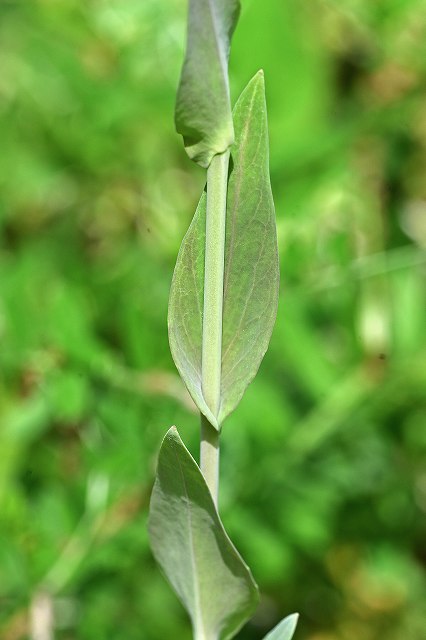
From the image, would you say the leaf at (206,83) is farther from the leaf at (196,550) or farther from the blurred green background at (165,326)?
the blurred green background at (165,326)

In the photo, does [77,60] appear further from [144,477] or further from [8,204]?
[144,477]

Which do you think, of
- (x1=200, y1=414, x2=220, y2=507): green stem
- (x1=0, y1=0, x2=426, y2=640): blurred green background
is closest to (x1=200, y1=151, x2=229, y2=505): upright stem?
(x1=200, y1=414, x2=220, y2=507): green stem

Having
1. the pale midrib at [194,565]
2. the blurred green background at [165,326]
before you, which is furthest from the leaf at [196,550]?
the blurred green background at [165,326]

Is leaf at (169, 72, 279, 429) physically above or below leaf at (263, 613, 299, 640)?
above

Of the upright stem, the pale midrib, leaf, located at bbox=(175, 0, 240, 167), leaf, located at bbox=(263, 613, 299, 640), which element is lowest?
leaf, located at bbox=(263, 613, 299, 640)

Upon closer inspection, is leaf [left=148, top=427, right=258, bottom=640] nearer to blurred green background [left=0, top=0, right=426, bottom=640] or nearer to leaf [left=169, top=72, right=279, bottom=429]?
leaf [left=169, top=72, right=279, bottom=429]

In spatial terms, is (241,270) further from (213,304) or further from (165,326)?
(165,326)
